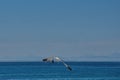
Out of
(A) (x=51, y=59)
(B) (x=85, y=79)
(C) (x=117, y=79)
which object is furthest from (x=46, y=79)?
(A) (x=51, y=59)

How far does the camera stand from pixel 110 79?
8594cm

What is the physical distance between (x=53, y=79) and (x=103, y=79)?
27.4 ft

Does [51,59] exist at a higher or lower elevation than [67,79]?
higher

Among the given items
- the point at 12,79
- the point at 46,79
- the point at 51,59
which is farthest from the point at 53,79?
the point at 51,59

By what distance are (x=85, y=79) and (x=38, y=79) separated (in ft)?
25.8

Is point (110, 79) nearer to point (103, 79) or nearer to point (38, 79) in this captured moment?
point (103, 79)

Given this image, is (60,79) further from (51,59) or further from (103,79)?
(51,59)

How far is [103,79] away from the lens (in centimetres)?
8625

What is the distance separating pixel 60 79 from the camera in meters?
87.1

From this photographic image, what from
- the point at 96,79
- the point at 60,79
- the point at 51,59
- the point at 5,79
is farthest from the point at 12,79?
the point at 51,59

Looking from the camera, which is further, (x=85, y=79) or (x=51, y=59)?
(x=85, y=79)

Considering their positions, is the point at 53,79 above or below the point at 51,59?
below

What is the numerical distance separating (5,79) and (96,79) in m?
15.1

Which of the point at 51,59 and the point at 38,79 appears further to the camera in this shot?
the point at 38,79
